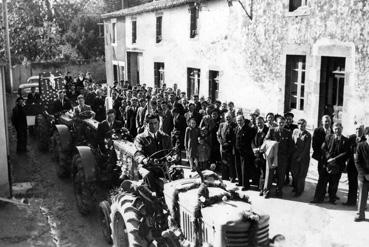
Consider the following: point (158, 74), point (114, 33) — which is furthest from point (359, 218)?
point (114, 33)

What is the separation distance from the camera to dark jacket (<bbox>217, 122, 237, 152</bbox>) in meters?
9.89

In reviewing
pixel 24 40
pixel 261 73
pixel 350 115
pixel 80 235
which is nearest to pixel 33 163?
pixel 80 235

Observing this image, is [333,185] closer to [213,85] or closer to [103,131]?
[103,131]

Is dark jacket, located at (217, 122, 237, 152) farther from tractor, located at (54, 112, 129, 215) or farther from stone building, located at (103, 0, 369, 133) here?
stone building, located at (103, 0, 369, 133)

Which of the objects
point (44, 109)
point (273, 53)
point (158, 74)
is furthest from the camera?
point (158, 74)

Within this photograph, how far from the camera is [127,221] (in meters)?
5.98

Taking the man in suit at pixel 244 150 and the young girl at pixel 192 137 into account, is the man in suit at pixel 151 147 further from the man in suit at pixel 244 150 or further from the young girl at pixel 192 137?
the young girl at pixel 192 137

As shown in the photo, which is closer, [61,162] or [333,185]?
[333,185]

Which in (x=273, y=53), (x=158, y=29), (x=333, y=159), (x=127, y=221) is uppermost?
(x=158, y=29)

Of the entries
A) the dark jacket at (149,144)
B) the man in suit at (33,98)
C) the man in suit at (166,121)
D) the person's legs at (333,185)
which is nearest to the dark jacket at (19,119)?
the man in suit at (33,98)

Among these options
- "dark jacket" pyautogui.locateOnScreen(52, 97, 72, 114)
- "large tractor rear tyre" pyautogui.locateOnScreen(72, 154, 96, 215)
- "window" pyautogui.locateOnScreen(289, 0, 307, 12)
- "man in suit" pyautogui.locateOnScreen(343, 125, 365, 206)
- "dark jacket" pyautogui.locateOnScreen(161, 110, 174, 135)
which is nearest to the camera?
"large tractor rear tyre" pyautogui.locateOnScreen(72, 154, 96, 215)

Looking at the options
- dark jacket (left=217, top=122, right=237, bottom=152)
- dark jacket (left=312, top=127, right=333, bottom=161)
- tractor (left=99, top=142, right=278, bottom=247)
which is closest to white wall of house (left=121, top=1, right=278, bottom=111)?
dark jacket (left=217, top=122, right=237, bottom=152)

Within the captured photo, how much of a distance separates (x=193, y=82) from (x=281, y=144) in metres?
11.2

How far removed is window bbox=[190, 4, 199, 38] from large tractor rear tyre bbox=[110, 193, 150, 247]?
538 inches
